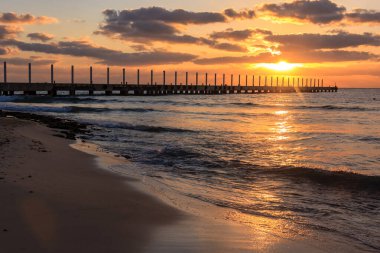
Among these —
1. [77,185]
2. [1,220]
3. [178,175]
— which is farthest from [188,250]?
[178,175]

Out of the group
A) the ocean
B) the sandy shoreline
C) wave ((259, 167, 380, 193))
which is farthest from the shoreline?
wave ((259, 167, 380, 193))

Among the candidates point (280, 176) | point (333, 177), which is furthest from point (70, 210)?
point (333, 177)

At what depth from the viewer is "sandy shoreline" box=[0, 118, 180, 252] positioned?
443cm

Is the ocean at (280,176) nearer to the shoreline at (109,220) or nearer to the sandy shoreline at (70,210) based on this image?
the shoreline at (109,220)

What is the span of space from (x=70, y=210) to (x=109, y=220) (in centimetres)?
62

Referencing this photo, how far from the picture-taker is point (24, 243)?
4.23 metres

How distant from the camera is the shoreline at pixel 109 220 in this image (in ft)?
14.8

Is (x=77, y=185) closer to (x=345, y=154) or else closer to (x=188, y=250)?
(x=188, y=250)

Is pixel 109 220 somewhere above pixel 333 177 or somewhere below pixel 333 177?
above

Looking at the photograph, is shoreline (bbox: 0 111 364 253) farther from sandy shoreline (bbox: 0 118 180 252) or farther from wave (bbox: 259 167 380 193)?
wave (bbox: 259 167 380 193)

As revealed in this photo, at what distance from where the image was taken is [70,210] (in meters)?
5.70

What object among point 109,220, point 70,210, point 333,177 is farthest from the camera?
point 333,177

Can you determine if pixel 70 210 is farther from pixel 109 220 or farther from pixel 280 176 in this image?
pixel 280 176

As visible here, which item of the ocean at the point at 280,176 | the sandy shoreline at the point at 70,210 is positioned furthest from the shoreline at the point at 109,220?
the ocean at the point at 280,176
